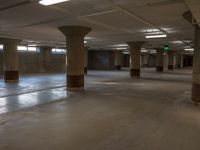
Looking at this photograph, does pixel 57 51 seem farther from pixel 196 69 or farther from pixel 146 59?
pixel 146 59

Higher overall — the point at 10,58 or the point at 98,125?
the point at 10,58

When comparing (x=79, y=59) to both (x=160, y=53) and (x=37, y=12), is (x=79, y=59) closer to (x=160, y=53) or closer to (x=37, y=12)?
(x=37, y=12)

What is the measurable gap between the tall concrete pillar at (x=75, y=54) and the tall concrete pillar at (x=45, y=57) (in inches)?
488

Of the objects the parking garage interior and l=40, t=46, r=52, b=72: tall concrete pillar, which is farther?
l=40, t=46, r=52, b=72: tall concrete pillar

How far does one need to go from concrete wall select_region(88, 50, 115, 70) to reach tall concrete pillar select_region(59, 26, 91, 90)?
1854cm

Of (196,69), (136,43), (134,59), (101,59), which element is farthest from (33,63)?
(196,69)

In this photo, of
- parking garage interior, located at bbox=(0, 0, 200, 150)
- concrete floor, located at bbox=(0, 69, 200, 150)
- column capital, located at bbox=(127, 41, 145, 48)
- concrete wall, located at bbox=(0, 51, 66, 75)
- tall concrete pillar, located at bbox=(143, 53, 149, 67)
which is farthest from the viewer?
tall concrete pillar, located at bbox=(143, 53, 149, 67)

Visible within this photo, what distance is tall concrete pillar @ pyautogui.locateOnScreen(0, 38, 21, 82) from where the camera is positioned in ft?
41.5

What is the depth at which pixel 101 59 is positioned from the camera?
28359 mm

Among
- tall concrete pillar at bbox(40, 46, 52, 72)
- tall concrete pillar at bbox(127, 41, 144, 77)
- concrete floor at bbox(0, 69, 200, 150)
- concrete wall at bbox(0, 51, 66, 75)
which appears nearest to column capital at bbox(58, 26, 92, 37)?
concrete floor at bbox(0, 69, 200, 150)

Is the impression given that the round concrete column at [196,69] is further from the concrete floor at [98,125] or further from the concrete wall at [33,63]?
the concrete wall at [33,63]

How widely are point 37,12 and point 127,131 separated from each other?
430cm

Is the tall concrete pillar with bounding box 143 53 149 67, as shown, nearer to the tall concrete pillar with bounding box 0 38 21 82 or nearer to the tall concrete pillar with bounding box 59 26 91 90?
the tall concrete pillar with bounding box 0 38 21 82

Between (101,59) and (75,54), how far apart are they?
19.4 m
